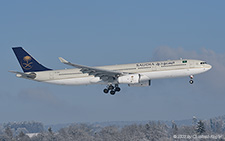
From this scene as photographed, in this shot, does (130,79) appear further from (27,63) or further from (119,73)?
(27,63)

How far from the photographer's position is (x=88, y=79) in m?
71.3

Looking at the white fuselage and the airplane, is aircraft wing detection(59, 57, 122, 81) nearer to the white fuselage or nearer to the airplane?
the airplane

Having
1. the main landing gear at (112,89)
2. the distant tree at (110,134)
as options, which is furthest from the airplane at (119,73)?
the distant tree at (110,134)

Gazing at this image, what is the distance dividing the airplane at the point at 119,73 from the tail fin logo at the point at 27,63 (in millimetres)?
1493

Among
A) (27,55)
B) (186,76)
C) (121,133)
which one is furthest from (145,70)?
(121,133)

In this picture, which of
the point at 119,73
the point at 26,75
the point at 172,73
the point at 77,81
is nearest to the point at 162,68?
the point at 172,73

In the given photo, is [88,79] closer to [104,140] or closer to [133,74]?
[133,74]

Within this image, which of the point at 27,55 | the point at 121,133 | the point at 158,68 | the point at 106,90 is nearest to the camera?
the point at 158,68

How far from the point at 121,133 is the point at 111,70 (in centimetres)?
7784

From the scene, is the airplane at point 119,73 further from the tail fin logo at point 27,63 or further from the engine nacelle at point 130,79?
the tail fin logo at point 27,63

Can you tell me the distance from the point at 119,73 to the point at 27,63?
1901cm

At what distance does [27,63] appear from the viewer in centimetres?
7625

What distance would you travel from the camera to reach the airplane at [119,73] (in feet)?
220

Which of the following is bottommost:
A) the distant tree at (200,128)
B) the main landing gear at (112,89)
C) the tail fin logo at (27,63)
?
the distant tree at (200,128)
